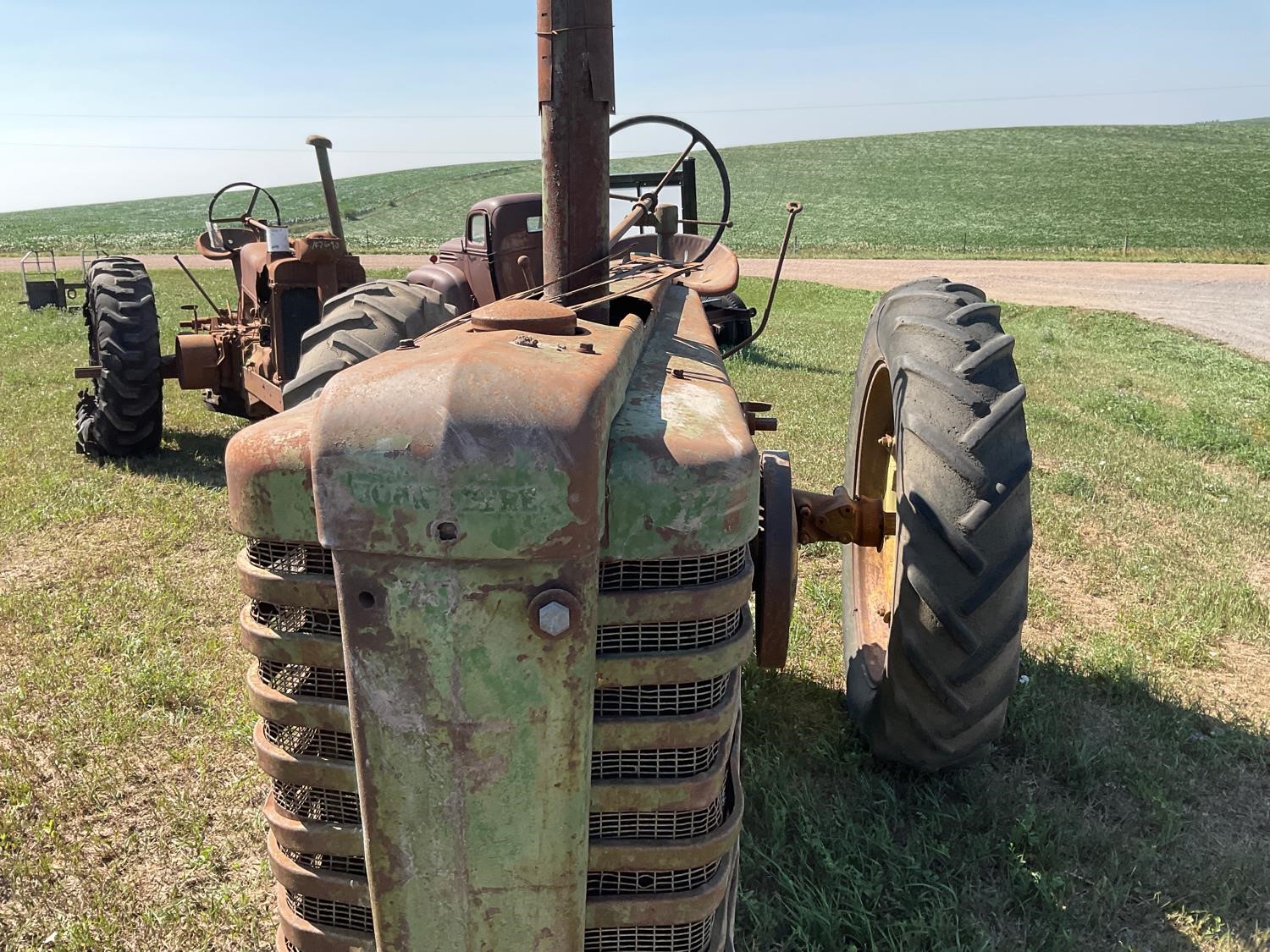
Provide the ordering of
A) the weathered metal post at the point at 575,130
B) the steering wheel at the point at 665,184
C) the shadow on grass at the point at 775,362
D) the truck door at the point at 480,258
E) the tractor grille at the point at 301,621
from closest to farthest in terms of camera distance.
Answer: the tractor grille at the point at 301,621, the weathered metal post at the point at 575,130, the steering wheel at the point at 665,184, the truck door at the point at 480,258, the shadow on grass at the point at 775,362

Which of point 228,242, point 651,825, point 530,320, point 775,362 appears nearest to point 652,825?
point 651,825

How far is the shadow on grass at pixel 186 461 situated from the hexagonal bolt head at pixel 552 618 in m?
5.20

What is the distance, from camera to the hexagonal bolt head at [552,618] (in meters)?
1.45

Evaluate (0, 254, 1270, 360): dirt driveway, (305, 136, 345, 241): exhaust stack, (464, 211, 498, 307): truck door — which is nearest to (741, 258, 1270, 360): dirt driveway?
(0, 254, 1270, 360): dirt driveway

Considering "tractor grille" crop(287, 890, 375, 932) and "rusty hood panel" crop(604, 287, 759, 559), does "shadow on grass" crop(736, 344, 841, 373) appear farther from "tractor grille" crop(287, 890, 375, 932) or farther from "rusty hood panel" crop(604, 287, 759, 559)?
"tractor grille" crop(287, 890, 375, 932)

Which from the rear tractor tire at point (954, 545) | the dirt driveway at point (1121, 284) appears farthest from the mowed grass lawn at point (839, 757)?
the dirt driveway at point (1121, 284)

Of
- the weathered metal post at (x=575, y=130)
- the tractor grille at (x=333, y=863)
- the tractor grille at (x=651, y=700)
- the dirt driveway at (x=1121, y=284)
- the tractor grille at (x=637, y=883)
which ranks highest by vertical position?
the weathered metal post at (x=575, y=130)

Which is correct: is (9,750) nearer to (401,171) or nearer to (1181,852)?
(1181,852)

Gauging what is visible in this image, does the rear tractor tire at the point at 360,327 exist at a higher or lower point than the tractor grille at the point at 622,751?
higher

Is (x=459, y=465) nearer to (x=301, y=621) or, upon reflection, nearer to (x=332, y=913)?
(x=301, y=621)

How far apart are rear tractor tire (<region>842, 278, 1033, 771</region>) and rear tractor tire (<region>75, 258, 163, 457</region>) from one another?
5.26m

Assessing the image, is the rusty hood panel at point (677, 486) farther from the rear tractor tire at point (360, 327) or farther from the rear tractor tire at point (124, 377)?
the rear tractor tire at point (124, 377)

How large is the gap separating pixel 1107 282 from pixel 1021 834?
2098 cm

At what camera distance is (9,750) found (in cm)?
334
